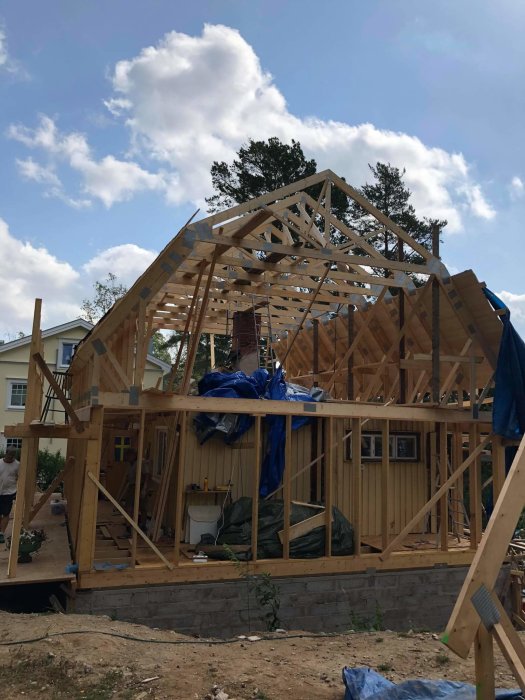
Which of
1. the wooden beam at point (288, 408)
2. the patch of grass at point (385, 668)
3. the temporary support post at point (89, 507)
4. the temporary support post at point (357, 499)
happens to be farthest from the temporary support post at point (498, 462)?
the temporary support post at point (89, 507)

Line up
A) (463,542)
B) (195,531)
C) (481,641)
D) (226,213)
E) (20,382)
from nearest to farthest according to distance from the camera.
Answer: (481,641)
(226,213)
(195,531)
(463,542)
(20,382)

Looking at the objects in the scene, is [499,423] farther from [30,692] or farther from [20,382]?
[20,382]

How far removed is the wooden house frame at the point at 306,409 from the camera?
28.5 ft

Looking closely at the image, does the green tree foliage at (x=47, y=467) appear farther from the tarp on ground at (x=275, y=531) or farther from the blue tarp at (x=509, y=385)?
the blue tarp at (x=509, y=385)

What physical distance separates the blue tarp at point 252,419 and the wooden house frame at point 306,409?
26 cm

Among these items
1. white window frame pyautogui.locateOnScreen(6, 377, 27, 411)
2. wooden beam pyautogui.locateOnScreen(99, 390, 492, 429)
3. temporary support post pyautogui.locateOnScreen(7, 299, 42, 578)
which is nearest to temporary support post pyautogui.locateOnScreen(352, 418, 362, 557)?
wooden beam pyautogui.locateOnScreen(99, 390, 492, 429)

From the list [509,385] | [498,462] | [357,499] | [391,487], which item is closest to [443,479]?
[498,462]

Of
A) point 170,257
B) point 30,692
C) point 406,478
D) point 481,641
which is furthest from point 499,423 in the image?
point 30,692

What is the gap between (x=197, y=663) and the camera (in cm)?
515

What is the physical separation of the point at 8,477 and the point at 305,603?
5.57 metres

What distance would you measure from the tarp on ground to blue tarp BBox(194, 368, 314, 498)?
28.0 inches

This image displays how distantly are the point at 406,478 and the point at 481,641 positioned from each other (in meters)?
8.90

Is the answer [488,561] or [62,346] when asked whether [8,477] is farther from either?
[62,346]

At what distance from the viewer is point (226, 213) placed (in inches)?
340
